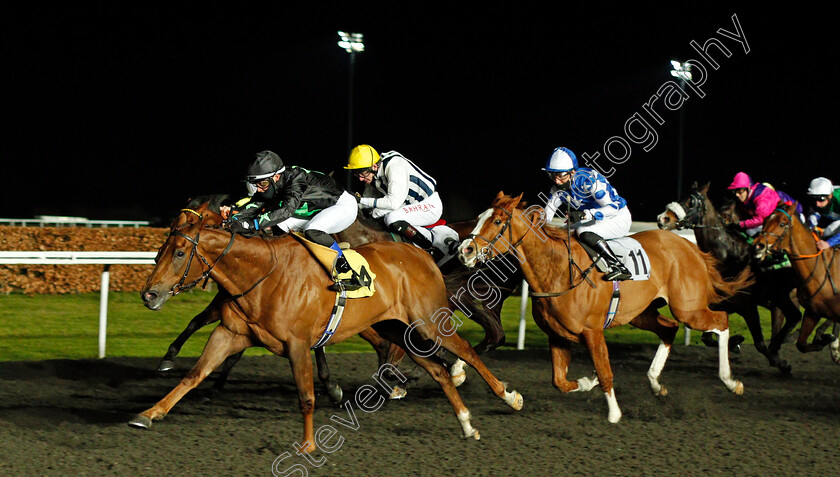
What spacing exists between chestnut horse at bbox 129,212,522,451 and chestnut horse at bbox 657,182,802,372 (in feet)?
11.3

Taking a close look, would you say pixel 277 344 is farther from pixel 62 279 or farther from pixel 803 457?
pixel 62 279

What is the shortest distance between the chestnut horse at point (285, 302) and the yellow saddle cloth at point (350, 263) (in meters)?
0.04

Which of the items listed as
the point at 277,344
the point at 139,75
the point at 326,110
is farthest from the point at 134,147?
the point at 277,344

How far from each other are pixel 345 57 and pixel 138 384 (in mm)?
24332

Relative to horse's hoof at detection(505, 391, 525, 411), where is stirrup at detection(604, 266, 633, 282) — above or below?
above

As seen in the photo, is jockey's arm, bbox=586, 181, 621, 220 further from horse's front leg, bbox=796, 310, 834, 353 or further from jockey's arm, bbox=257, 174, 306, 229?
horse's front leg, bbox=796, 310, 834, 353

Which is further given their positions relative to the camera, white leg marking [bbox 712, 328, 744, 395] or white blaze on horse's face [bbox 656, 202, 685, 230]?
white blaze on horse's face [bbox 656, 202, 685, 230]

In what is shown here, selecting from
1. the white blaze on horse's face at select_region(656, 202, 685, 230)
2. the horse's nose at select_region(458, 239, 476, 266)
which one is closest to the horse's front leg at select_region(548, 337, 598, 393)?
the horse's nose at select_region(458, 239, 476, 266)

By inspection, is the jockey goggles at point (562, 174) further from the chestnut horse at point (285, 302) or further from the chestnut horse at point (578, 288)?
the chestnut horse at point (285, 302)

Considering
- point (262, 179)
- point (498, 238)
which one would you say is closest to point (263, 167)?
point (262, 179)

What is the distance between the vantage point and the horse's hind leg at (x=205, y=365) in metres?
3.88

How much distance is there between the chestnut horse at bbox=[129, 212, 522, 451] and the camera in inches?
152

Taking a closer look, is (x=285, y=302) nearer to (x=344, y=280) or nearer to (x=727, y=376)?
(x=344, y=280)

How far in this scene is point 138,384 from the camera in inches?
215
